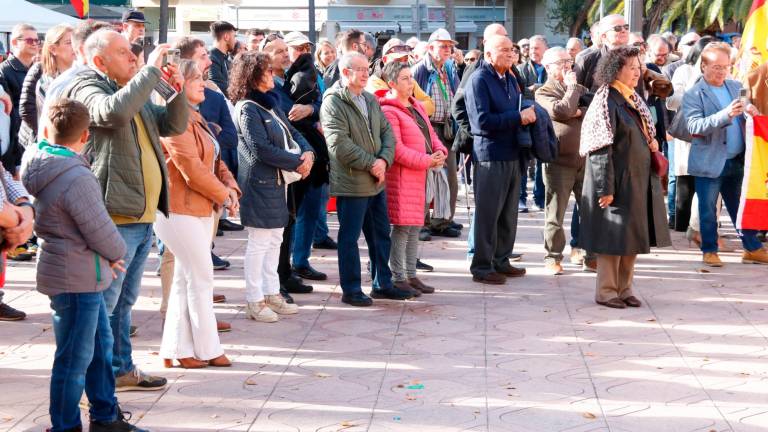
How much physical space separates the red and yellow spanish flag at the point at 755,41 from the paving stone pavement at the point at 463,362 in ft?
8.07

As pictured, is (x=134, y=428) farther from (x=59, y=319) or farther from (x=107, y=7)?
(x=107, y=7)

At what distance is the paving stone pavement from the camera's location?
5730mm

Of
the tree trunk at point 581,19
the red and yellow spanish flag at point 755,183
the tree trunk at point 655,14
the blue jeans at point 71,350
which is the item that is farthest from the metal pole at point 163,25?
the tree trunk at point 581,19

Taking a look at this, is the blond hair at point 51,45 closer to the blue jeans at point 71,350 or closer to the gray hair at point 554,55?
the blue jeans at point 71,350

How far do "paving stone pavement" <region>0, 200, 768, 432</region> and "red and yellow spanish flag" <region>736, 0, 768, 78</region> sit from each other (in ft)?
8.07

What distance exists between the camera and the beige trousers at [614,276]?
28.7 ft

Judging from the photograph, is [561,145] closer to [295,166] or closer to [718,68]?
[718,68]

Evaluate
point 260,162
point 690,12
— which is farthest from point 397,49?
point 690,12

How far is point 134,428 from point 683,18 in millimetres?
34317

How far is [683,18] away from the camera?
36.8 m

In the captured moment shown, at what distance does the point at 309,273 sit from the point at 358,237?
1270mm

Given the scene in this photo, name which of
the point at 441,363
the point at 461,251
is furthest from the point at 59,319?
the point at 461,251

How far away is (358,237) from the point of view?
28.3ft

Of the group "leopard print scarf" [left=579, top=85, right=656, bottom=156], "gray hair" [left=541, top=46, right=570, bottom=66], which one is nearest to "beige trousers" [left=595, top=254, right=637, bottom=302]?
"leopard print scarf" [left=579, top=85, right=656, bottom=156]
